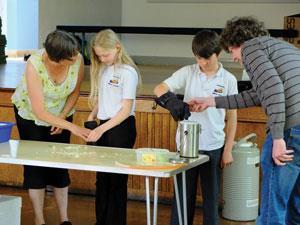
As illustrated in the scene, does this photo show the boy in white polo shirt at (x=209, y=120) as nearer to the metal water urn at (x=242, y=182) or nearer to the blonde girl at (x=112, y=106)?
the blonde girl at (x=112, y=106)

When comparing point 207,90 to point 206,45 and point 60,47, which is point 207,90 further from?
point 60,47

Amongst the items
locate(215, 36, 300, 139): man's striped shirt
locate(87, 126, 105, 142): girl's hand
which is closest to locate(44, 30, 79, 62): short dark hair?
locate(87, 126, 105, 142): girl's hand

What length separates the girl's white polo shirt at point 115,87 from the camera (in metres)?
3.76

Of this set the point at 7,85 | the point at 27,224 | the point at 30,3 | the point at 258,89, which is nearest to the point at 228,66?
the point at 30,3

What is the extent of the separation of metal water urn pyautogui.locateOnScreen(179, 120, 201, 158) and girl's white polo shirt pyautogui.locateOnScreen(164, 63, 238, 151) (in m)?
0.35

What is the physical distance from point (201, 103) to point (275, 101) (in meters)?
0.67

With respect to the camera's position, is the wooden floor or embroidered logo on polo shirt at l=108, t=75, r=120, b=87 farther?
the wooden floor

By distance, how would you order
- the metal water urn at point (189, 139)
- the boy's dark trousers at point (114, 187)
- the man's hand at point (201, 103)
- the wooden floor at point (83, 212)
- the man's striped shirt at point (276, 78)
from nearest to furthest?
the man's striped shirt at point (276, 78) < the metal water urn at point (189, 139) < the man's hand at point (201, 103) < the boy's dark trousers at point (114, 187) < the wooden floor at point (83, 212)

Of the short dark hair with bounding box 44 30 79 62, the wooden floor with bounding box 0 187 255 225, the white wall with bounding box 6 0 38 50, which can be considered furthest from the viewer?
the white wall with bounding box 6 0 38 50

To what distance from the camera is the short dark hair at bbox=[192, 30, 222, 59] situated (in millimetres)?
3514

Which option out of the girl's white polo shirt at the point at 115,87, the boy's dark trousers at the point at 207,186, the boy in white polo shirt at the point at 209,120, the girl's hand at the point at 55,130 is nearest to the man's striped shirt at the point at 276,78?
the boy in white polo shirt at the point at 209,120

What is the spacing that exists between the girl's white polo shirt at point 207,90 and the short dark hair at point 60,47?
0.56 metres

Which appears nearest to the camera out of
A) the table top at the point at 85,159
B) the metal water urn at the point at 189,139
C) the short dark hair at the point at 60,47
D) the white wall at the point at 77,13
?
the table top at the point at 85,159

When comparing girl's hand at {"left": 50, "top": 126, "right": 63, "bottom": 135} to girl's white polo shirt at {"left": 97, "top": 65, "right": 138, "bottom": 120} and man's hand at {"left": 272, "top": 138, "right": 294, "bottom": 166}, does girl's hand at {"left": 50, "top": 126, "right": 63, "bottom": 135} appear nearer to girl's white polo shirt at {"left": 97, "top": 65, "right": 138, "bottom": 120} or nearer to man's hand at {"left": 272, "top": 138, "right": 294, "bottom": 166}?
girl's white polo shirt at {"left": 97, "top": 65, "right": 138, "bottom": 120}
